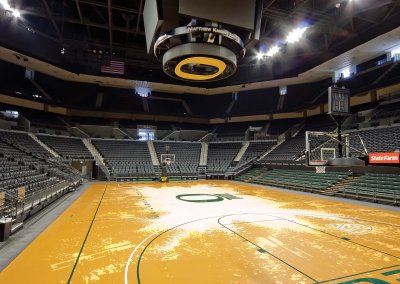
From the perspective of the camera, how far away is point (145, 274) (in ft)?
15.5

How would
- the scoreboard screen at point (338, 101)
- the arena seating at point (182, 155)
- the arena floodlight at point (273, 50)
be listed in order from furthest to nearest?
the arena seating at point (182, 155)
the arena floodlight at point (273, 50)
the scoreboard screen at point (338, 101)

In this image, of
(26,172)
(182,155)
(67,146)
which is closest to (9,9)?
(67,146)

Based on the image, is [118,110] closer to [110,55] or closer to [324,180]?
[110,55]

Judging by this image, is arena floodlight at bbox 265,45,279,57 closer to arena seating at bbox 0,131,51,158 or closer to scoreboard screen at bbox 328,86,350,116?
scoreboard screen at bbox 328,86,350,116

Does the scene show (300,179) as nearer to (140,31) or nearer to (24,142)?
(140,31)

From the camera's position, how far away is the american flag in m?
25.3

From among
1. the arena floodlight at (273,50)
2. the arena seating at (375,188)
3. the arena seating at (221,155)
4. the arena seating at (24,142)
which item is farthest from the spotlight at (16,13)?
the arena seating at (375,188)

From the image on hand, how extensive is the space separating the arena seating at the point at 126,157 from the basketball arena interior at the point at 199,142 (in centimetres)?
21

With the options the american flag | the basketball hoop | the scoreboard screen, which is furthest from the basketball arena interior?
the basketball hoop

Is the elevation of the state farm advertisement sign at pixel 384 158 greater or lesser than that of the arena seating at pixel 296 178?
greater

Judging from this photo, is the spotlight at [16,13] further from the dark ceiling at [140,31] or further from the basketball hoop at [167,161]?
the basketball hoop at [167,161]

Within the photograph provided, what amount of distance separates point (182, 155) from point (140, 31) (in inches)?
586

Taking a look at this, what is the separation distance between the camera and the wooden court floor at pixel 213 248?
4672 millimetres

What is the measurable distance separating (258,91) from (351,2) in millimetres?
17511
